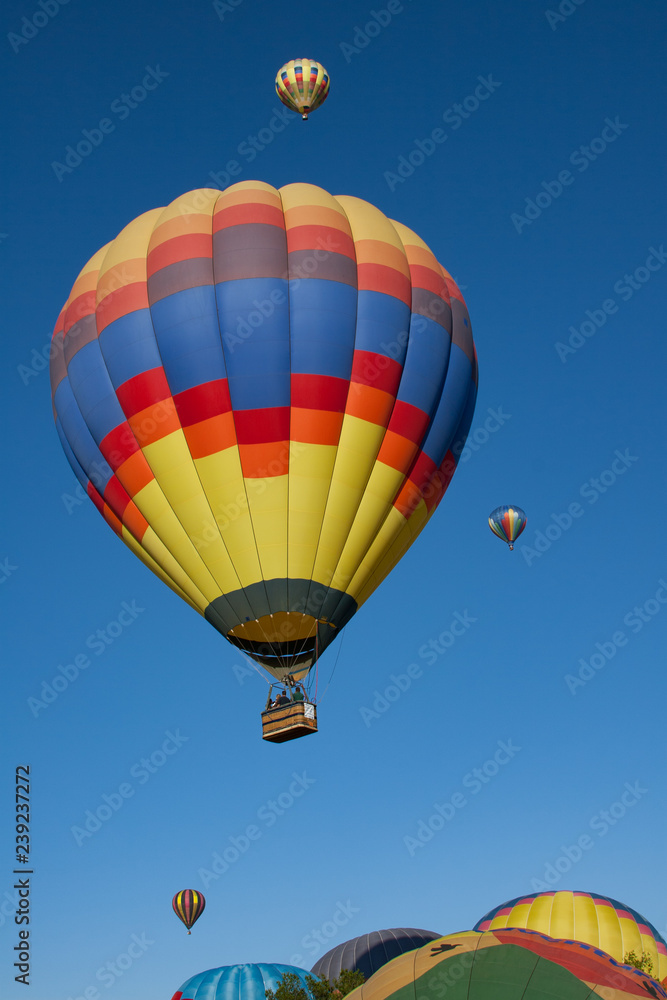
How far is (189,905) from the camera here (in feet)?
97.2

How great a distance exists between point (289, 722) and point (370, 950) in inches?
633

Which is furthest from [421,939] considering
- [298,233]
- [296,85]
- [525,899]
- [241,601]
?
[296,85]

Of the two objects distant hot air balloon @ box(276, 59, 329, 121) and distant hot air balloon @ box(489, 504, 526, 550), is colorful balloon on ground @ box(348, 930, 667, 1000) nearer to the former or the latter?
distant hot air balloon @ box(276, 59, 329, 121)

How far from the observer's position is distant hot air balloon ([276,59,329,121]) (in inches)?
757

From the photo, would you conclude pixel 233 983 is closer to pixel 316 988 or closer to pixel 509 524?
pixel 316 988

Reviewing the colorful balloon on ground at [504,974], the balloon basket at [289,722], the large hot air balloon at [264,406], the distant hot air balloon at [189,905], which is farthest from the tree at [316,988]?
the distant hot air balloon at [189,905]

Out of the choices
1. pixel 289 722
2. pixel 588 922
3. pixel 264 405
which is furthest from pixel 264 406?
pixel 588 922

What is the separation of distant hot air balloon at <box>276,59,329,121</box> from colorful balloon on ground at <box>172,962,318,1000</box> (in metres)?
19.6

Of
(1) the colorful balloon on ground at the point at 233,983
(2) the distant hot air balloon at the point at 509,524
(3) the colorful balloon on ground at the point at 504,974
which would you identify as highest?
(2) the distant hot air balloon at the point at 509,524

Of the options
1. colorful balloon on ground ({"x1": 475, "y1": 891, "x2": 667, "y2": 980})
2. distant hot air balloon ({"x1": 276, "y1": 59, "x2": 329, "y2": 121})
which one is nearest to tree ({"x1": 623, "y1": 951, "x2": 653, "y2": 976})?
colorful balloon on ground ({"x1": 475, "y1": 891, "x2": 667, "y2": 980})

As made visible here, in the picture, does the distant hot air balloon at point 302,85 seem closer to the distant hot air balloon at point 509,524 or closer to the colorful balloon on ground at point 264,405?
the colorful balloon on ground at point 264,405

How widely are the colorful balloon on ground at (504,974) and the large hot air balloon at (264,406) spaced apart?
7.68 metres

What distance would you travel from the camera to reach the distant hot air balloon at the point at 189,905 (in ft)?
96.5

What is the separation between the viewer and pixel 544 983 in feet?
26.2
